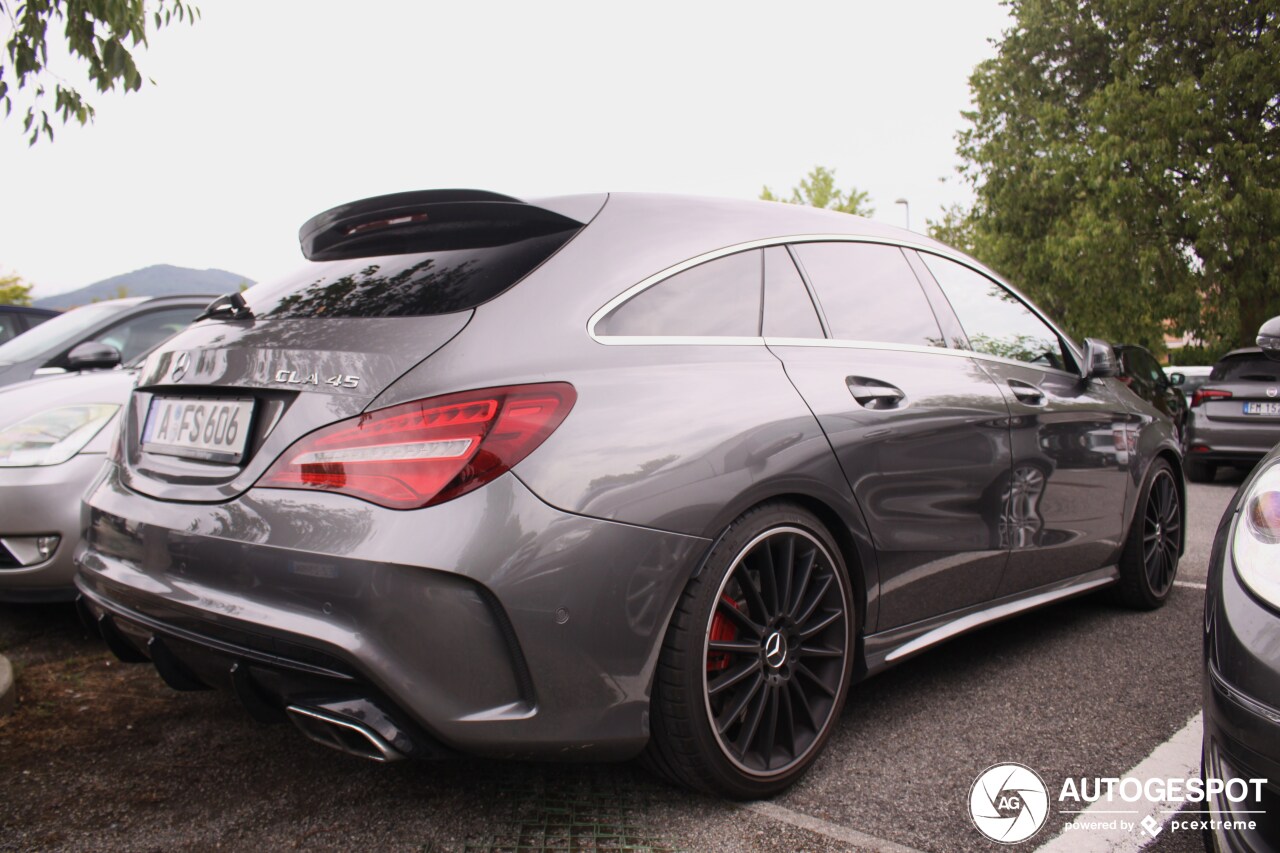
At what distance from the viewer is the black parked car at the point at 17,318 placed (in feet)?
25.5

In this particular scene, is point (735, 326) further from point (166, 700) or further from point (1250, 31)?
point (1250, 31)

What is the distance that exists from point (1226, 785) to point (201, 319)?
2619mm

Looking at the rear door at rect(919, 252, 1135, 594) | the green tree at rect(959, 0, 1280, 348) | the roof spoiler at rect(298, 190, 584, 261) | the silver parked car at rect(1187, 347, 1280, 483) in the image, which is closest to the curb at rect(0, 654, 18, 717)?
the roof spoiler at rect(298, 190, 584, 261)

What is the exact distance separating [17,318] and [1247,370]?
11.6 m

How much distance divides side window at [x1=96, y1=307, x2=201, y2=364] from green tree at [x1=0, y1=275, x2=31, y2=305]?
49.7 meters

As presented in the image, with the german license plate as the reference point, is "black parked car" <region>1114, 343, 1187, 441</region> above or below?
below

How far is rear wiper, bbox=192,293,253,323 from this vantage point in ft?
8.46

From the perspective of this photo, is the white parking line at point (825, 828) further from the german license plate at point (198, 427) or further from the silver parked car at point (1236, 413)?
the silver parked car at point (1236, 413)

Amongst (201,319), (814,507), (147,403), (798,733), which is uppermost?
(201,319)

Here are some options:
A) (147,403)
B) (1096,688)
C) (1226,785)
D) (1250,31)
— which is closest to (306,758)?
(147,403)

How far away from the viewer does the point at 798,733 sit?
2.56 m

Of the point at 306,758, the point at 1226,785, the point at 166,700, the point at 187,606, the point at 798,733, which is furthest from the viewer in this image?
the point at 166,700

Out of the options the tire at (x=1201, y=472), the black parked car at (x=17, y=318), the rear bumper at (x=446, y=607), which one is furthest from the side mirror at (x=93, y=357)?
the tire at (x=1201, y=472)

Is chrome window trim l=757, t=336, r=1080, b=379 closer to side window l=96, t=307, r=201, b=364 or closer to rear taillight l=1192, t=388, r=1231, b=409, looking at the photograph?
side window l=96, t=307, r=201, b=364
